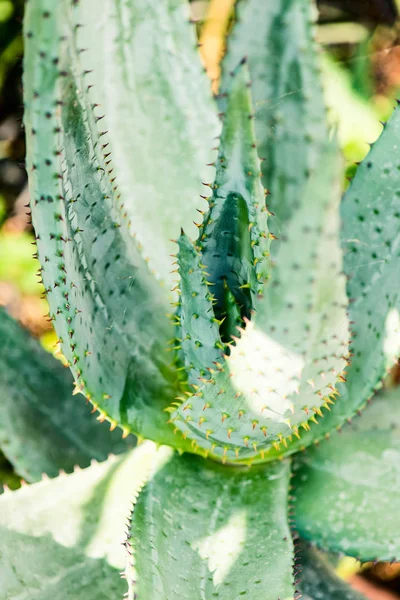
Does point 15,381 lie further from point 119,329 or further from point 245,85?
point 245,85

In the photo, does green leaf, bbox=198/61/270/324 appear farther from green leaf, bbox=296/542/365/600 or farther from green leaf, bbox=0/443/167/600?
green leaf, bbox=296/542/365/600

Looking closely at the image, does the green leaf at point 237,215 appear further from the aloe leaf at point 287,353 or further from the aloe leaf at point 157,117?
the aloe leaf at point 157,117

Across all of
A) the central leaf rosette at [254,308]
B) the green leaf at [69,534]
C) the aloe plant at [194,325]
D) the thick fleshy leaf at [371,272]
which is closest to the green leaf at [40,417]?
the aloe plant at [194,325]

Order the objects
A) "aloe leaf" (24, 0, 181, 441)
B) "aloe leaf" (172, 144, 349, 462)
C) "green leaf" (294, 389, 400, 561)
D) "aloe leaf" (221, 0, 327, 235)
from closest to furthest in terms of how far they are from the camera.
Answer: "aloe leaf" (172, 144, 349, 462), "aloe leaf" (24, 0, 181, 441), "green leaf" (294, 389, 400, 561), "aloe leaf" (221, 0, 327, 235)

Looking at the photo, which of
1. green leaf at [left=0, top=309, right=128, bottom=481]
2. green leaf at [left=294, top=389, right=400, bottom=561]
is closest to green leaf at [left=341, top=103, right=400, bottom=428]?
green leaf at [left=294, top=389, right=400, bottom=561]

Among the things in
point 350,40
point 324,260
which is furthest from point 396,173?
point 350,40

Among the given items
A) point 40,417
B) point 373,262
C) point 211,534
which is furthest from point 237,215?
point 40,417
